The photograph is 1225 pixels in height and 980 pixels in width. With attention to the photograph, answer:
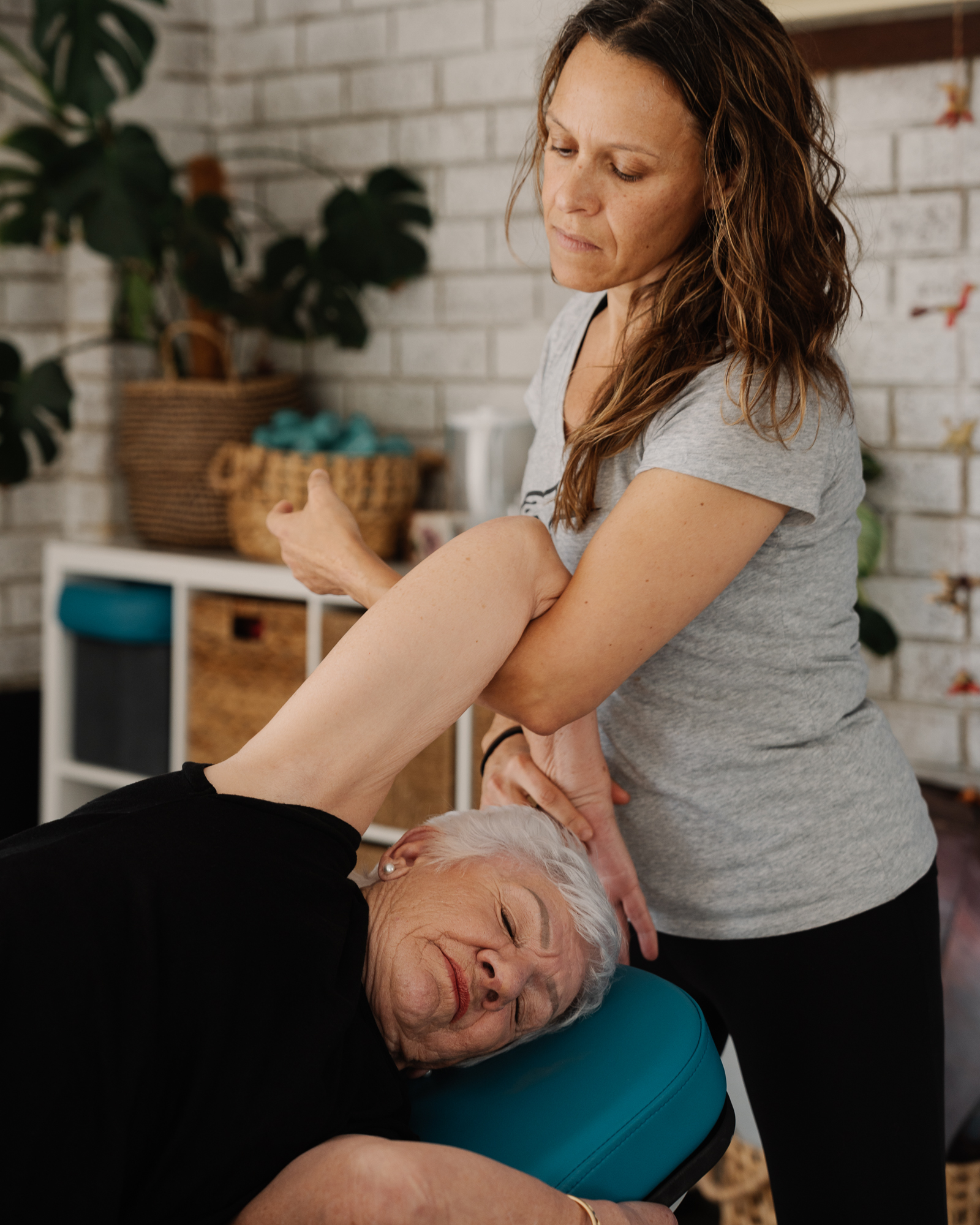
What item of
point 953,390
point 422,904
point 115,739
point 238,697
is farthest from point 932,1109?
point 115,739

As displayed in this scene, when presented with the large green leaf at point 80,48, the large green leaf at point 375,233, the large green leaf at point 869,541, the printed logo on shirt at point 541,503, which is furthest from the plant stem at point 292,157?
the printed logo on shirt at point 541,503

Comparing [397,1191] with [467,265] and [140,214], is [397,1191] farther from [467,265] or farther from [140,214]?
[467,265]

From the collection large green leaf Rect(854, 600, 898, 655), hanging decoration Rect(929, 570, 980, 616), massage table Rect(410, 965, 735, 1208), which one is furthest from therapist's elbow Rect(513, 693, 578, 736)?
hanging decoration Rect(929, 570, 980, 616)

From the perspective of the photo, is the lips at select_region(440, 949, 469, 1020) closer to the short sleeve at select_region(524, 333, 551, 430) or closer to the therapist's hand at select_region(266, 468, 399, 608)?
the therapist's hand at select_region(266, 468, 399, 608)

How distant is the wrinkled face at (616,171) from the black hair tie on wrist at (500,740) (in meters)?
0.54

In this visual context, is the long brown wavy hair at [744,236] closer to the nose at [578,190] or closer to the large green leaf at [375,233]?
the nose at [578,190]

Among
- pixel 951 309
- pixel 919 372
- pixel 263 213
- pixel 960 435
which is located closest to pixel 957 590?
pixel 960 435

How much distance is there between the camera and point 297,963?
102 cm

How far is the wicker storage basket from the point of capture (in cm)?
263

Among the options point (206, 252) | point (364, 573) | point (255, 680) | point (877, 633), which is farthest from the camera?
point (206, 252)

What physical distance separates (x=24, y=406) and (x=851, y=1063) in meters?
2.37

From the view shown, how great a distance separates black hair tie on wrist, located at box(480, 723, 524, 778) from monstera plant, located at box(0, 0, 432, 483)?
66.9 inches

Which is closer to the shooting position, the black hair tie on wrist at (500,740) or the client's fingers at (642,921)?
the client's fingers at (642,921)

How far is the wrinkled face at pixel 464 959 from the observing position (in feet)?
3.77
